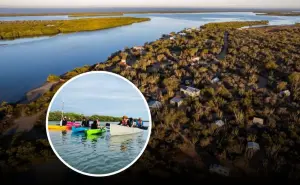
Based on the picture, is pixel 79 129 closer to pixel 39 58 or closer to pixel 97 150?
pixel 97 150

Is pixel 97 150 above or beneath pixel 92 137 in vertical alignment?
beneath

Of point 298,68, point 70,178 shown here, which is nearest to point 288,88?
point 298,68

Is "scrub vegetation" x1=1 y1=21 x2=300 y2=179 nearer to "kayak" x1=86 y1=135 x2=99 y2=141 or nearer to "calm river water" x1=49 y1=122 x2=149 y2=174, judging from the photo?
"calm river water" x1=49 y1=122 x2=149 y2=174

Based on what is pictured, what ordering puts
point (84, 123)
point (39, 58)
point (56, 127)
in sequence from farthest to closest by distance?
1. point (39, 58)
2. point (56, 127)
3. point (84, 123)

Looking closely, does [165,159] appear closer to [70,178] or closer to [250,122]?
[70,178]

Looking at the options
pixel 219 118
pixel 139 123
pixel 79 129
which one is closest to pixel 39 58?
pixel 219 118
